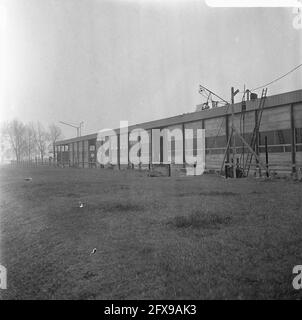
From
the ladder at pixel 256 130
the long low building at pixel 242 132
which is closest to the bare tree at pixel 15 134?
the long low building at pixel 242 132

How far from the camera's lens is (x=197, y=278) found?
14.7 ft

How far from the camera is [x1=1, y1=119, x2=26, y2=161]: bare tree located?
3275 inches

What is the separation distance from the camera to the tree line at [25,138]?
8419 centimetres

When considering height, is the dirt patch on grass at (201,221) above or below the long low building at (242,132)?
below

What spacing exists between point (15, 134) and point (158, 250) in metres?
84.1

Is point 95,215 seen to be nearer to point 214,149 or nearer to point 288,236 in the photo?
point 288,236

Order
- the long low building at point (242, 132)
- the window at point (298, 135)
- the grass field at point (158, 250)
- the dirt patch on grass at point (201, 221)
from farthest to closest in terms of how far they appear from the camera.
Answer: the long low building at point (242, 132)
the window at point (298, 135)
the dirt patch on grass at point (201, 221)
the grass field at point (158, 250)

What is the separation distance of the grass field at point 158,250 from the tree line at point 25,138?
72.8m

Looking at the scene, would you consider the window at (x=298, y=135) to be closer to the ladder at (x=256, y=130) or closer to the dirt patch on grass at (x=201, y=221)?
the ladder at (x=256, y=130)

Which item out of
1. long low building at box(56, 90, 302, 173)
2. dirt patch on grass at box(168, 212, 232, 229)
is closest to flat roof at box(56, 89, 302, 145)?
long low building at box(56, 90, 302, 173)

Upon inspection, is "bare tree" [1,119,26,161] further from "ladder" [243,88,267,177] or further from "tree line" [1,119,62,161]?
"ladder" [243,88,267,177]

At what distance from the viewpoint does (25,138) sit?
3497 inches

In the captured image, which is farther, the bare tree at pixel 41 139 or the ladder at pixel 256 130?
the bare tree at pixel 41 139
